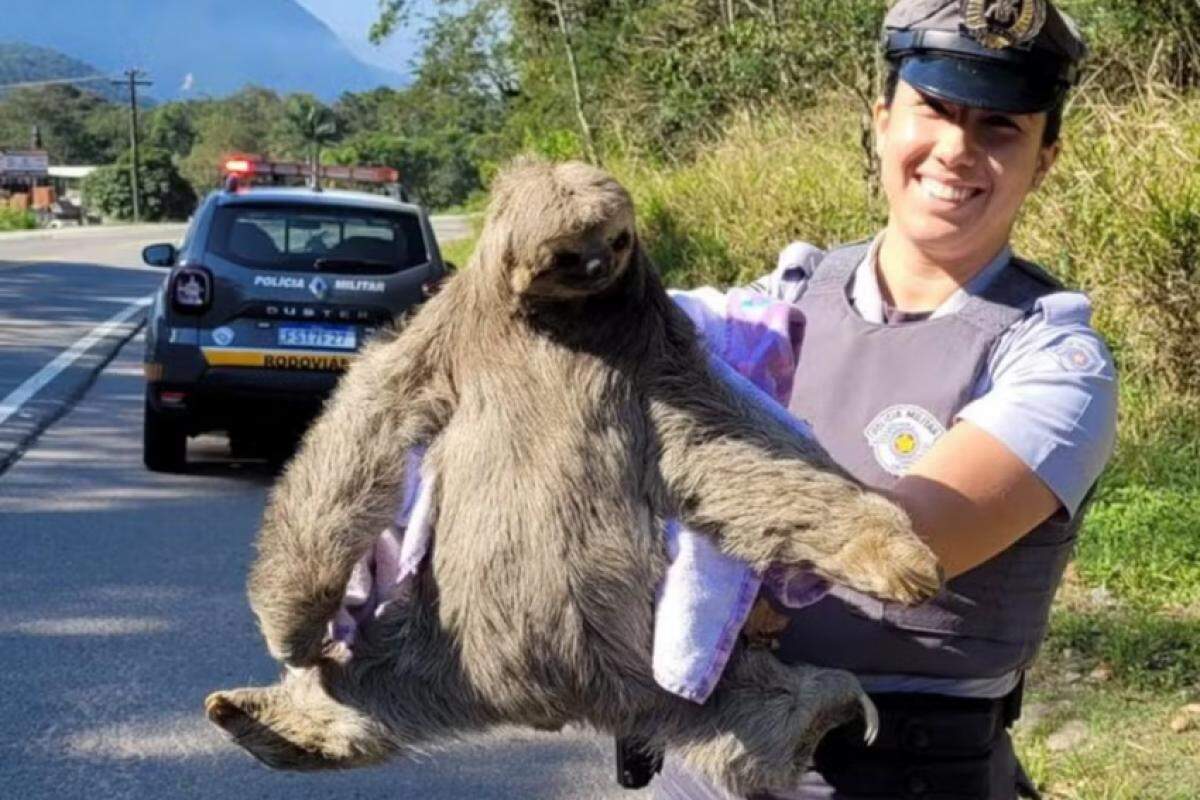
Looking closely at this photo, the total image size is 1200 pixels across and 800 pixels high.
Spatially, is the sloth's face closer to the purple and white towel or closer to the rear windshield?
the purple and white towel

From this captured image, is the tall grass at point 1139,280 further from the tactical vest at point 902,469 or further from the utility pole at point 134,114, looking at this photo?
the utility pole at point 134,114

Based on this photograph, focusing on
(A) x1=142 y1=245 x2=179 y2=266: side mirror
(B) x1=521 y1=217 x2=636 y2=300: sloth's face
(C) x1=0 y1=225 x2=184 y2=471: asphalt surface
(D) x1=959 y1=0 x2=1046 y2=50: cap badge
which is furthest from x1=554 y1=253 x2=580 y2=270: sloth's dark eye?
(A) x1=142 y1=245 x2=179 y2=266: side mirror

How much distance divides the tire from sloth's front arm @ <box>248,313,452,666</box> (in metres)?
7.86

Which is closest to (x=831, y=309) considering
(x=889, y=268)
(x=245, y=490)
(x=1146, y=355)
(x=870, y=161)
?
(x=889, y=268)

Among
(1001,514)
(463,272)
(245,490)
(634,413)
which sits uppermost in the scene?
(463,272)

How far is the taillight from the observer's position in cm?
904

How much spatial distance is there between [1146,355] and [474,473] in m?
6.71

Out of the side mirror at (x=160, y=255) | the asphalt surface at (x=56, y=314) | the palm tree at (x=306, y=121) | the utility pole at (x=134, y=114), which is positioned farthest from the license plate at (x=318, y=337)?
the utility pole at (x=134, y=114)

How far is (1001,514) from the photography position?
1772mm

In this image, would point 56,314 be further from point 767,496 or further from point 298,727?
point 767,496

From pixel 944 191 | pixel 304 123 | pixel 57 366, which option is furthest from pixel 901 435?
pixel 304 123

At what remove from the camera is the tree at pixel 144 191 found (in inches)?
2749

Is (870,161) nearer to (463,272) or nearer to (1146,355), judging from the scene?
(1146,355)

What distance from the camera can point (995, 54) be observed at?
187cm
